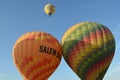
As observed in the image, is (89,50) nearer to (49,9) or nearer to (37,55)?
(37,55)

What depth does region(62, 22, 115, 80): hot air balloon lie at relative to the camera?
39.8m

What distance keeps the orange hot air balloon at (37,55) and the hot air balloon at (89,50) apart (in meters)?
1.43

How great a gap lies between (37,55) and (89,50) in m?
5.24

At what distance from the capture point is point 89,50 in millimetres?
39812

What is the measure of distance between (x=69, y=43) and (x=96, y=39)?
110 inches

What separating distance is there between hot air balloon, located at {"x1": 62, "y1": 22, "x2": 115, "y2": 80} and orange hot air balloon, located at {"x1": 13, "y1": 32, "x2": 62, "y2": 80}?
1435mm

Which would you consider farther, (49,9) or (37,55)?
(49,9)

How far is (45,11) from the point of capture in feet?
156

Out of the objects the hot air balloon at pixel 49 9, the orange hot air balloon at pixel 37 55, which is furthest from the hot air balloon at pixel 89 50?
the hot air balloon at pixel 49 9

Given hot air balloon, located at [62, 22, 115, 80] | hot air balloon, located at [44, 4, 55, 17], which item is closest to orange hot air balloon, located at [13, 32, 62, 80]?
hot air balloon, located at [62, 22, 115, 80]

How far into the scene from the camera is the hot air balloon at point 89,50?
3981cm

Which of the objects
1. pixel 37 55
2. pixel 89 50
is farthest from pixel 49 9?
pixel 89 50

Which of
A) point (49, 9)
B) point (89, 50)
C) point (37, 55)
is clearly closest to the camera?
point (37, 55)

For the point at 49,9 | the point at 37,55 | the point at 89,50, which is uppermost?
the point at 49,9
